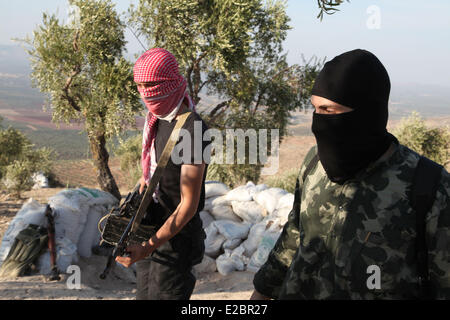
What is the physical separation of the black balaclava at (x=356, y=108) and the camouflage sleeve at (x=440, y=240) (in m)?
0.20

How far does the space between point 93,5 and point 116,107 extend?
7.53 feet

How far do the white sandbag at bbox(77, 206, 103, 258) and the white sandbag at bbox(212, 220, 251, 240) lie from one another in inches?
62.6

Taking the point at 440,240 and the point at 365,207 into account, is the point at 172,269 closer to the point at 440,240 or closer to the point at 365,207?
the point at 365,207

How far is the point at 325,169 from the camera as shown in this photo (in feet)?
3.80

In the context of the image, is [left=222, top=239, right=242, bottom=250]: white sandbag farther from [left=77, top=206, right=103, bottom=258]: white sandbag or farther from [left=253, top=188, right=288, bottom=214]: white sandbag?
[left=77, top=206, right=103, bottom=258]: white sandbag

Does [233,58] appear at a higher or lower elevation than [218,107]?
higher

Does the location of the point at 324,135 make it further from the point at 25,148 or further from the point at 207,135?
the point at 25,148

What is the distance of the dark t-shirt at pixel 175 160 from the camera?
5.42 feet

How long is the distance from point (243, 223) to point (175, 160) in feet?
12.3

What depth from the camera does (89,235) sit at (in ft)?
15.6

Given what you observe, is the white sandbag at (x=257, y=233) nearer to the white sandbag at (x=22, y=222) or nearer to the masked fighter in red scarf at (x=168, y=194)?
the white sandbag at (x=22, y=222)

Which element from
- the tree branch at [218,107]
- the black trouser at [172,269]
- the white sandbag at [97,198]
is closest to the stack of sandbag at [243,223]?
the white sandbag at [97,198]

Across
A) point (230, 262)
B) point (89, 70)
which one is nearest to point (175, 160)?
point (230, 262)
